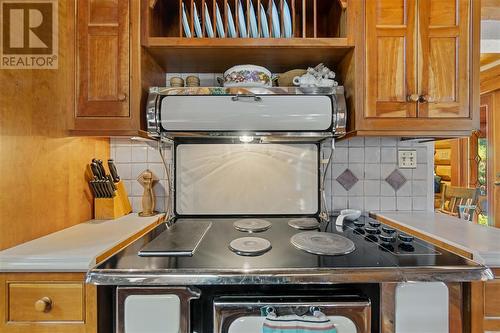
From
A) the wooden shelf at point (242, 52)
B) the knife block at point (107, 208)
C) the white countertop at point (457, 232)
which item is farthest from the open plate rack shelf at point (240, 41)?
the white countertop at point (457, 232)

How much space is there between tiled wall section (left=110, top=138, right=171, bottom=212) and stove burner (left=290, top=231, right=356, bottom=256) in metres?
0.86

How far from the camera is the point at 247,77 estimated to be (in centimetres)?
133

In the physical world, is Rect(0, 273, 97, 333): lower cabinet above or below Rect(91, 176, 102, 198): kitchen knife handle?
below

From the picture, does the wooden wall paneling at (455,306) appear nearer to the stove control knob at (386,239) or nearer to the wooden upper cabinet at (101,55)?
the stove control knob at (386,239)

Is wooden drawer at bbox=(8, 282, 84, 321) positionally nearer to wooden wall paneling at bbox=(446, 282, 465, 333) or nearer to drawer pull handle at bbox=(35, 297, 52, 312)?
drawer pull handle at bbox=(35, 297, 52, 312)

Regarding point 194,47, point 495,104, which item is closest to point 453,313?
point 194,47

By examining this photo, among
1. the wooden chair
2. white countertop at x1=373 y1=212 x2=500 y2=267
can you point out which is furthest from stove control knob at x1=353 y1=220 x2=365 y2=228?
the wooden chair

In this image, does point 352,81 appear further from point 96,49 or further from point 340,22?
point 96,49

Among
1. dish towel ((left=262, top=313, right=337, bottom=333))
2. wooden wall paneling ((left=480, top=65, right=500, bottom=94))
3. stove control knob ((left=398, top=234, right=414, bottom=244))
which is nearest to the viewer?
dish towel ((left=262, top=313, right=337, bottom=333))

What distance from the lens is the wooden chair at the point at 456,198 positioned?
106 inches

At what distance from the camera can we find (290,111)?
1263mm

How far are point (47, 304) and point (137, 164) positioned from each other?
86 centimetres

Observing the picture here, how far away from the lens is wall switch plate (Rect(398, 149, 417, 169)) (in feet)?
5.49

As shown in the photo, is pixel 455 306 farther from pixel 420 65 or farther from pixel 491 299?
pixel 420 65
